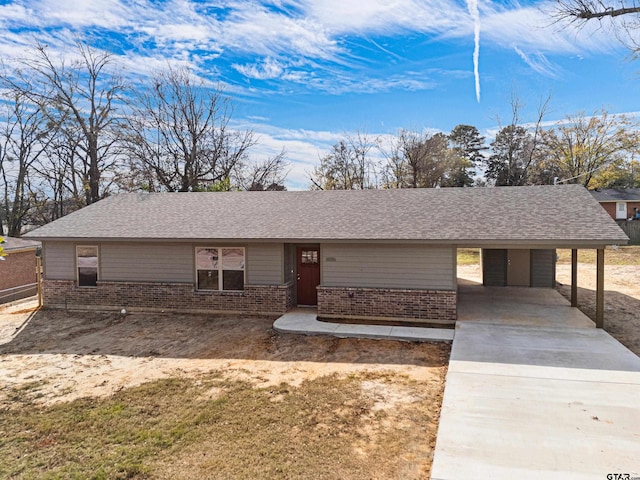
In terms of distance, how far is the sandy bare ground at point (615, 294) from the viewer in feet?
29.2

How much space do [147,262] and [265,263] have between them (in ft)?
11.9

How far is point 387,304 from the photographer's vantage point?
991 cm

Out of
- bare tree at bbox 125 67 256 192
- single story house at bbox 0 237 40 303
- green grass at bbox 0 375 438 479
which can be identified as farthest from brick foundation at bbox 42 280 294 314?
bare tree at bbox 125 67 256 192

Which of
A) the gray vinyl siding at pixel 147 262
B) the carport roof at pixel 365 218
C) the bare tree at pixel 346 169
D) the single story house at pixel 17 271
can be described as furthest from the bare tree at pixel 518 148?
the single story house at pixel 17 271

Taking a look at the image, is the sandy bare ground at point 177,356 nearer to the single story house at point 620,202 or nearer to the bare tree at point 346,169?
the bare tree at point 346,169

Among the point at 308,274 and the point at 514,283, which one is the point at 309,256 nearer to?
the point at 308,274

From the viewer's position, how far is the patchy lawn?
14.0 ft

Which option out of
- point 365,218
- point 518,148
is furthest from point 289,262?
point 518,148

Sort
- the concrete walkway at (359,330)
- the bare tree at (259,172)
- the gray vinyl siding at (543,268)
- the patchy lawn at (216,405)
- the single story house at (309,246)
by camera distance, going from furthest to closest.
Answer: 1. the bare tree at (259,172)
2. the gray vinyl siding at (543,268)
3. the single story house at (309,246)
4. the concrete walkway at (359,330)
5. the patchy lawn at (216,405)

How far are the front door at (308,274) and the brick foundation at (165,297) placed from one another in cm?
39

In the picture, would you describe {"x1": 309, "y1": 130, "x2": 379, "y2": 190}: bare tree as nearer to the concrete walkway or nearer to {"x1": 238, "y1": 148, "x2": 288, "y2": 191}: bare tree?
{"x1": 238, "y1": 148, "x2": 288, "y2": 191}: bare tree

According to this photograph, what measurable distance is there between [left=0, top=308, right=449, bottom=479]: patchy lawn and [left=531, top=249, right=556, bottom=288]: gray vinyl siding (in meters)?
8.18

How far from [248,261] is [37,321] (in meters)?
6.01

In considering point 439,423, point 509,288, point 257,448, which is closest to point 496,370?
point 439,423
